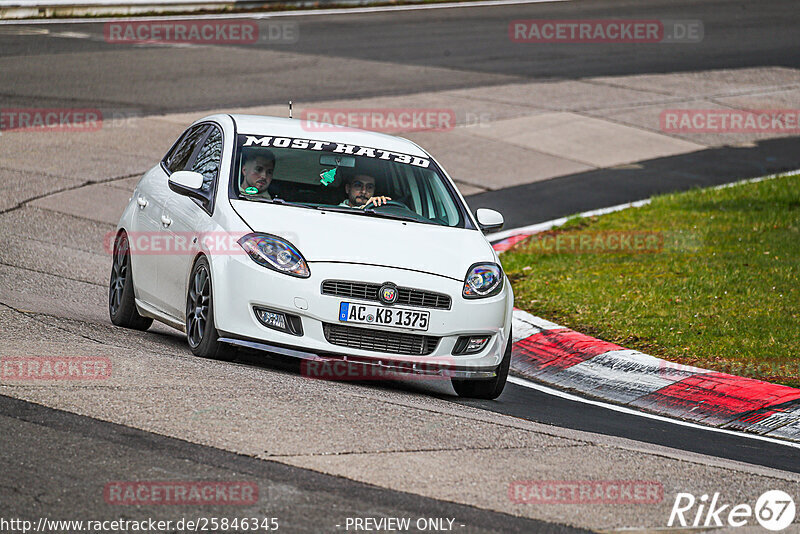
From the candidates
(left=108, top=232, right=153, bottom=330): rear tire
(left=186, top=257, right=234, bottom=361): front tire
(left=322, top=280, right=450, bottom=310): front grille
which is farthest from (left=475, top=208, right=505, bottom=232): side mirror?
(left=108, top=232, right=153, bottom=330): rear tire

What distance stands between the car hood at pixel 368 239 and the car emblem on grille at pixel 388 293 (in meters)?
0.16

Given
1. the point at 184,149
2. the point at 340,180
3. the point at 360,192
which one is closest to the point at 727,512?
the point at 360,192

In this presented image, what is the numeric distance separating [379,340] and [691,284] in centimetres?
441

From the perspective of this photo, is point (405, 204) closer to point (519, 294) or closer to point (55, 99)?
point (519, 294)

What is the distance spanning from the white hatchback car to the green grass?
190 centimetres

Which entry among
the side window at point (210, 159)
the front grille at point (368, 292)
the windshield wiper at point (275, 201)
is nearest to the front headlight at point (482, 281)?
the front grille at point (368, 292)

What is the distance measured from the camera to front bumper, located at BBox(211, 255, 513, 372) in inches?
295

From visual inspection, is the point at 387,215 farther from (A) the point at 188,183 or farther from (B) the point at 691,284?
(B) the point at 691,284

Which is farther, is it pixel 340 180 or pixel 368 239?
pixel 340 180

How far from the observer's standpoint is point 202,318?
26.0 ft

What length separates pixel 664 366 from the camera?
350 inches

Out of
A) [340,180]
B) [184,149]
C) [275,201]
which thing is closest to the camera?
[275,201]

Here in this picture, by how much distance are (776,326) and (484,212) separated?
262 centimetres

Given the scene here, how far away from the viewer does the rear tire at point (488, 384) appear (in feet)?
26.6
